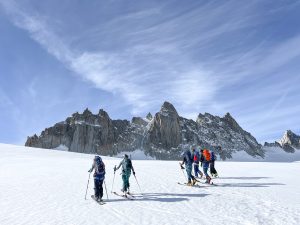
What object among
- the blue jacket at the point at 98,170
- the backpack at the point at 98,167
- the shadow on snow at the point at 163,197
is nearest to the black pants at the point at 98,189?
the blue jacket at the point at 98,170

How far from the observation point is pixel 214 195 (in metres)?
19.2

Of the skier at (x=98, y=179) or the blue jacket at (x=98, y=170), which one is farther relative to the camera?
the blue jacket at (x=98, y=170)

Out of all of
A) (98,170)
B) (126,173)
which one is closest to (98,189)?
(98,170)

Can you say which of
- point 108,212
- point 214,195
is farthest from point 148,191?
point 108,212

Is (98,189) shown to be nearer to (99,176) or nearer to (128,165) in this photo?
(99,176)

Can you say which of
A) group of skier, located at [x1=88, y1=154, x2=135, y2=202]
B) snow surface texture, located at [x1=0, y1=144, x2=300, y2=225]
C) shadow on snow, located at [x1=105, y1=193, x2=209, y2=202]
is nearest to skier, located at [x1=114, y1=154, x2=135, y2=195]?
group of skier, located at [x1=88, y1=154, x2=135, y2=202]

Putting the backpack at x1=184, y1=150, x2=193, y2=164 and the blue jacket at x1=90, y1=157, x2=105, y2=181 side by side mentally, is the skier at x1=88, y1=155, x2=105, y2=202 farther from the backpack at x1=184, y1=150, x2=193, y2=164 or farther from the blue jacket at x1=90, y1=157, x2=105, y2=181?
the backpack at x1=184, y1=150, x2=193, y2=164

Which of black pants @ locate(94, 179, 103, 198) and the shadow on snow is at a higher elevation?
black pants @ locate(94, 179, 103, 198)

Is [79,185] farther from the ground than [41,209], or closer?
farther from the ground

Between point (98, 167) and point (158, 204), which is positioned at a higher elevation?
point (98, 167)

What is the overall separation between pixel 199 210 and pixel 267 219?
9.22 ft

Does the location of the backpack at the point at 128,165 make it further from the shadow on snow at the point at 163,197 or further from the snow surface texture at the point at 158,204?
the snow surface texture at the point at 158,204

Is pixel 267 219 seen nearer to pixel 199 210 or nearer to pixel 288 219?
pixel 288 219

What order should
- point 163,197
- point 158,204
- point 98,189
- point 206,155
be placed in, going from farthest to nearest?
point 206,155
point 163,197
point 98,189
point 158,204
